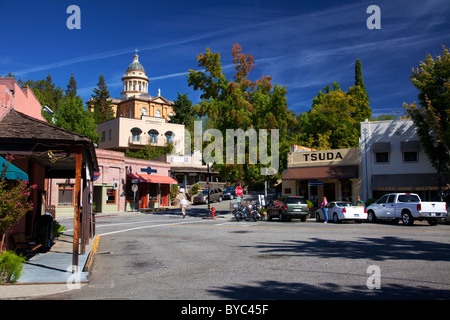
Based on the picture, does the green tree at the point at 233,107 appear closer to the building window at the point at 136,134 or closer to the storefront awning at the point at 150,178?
the storefront awning at the point at 150,178

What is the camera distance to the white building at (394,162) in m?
32.1

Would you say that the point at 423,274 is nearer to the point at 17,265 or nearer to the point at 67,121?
the point at 17,265

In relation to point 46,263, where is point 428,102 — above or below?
above

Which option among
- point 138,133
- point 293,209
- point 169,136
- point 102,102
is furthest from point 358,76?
point 102,102

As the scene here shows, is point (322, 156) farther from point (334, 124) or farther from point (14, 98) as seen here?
point (14, 98)

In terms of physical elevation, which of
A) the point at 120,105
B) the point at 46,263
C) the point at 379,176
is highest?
the point at 120,105

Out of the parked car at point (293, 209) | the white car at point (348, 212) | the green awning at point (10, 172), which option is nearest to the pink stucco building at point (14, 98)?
the green awning at point (10, 172)

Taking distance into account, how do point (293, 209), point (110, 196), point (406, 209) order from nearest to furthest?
point (406, 209) → point (293, 209) → point (110, 196)

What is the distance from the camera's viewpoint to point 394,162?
110 ft

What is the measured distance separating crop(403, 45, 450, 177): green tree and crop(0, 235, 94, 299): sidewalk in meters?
25.6

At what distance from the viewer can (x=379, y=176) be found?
3347 centimetres

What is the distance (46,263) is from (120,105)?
87213mm

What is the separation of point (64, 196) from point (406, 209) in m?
28.5
